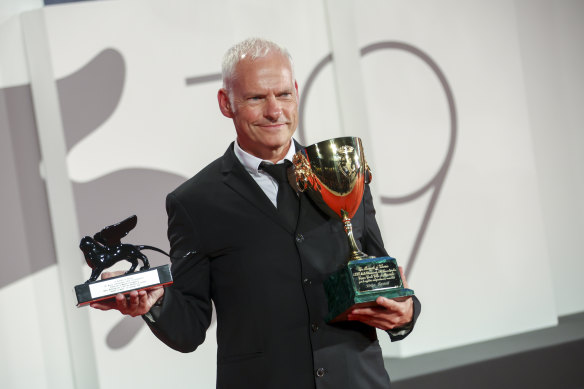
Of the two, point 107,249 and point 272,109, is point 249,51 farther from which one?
point 107,249

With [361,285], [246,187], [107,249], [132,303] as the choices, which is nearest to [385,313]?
[361,285]

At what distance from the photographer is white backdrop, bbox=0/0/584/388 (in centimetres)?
351

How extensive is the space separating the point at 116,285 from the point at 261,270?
1.09 ft

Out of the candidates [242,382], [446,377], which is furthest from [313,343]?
[446,377]

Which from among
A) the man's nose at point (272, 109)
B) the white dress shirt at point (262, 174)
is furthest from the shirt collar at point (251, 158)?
the man's nose at point (272, 109)

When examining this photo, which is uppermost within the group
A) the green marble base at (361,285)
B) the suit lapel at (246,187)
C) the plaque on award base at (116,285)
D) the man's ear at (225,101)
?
the man's ear at (225,101)

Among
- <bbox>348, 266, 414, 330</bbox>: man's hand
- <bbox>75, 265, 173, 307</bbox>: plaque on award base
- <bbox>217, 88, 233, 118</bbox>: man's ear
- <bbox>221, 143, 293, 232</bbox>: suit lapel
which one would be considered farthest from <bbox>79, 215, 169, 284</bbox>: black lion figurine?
<bbox>348, 266, 414, 330</bbox>: man's hand

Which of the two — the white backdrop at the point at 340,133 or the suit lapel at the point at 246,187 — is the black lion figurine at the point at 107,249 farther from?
the white backdrop at the point at 340,133

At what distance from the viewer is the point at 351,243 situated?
5.18 ft

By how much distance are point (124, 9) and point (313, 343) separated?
102 inches

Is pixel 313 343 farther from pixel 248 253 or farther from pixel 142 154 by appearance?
pixel 142 154

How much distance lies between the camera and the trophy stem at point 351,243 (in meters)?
1.56

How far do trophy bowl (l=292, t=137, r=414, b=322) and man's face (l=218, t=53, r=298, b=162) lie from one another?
0.25 feet

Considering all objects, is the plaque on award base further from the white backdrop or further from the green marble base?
the white backdrop
